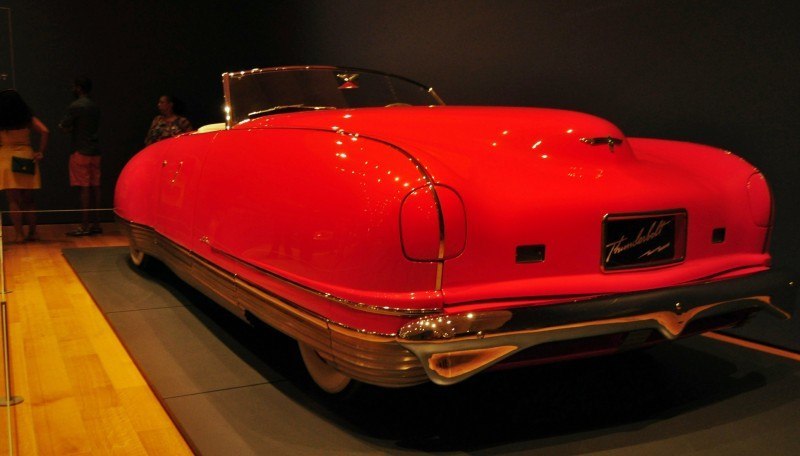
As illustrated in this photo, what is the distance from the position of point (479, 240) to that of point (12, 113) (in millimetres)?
5227

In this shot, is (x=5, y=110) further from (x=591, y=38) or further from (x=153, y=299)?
(x=591, y=38)

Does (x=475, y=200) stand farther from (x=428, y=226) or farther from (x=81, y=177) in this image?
(x=81, y=177)

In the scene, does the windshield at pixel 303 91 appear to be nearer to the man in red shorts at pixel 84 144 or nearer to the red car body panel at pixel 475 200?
the red car body panel at pixel 475 200

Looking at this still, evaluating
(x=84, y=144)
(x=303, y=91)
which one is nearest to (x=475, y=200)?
(x=303, y=91)

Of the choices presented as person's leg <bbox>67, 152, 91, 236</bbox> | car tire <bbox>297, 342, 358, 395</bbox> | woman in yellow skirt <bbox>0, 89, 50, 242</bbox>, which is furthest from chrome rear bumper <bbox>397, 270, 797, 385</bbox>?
person's leg <bbox>67, 152, 91, 236</bbox>

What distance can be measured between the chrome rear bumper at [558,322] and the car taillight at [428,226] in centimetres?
17

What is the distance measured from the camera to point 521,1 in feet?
14.3

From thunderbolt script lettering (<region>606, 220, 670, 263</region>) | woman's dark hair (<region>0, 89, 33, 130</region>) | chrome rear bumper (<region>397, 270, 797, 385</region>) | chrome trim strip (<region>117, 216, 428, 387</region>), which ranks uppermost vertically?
woman's dark hair (<region>0, 89, 33, 130</region>)

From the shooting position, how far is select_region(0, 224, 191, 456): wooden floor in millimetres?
2084

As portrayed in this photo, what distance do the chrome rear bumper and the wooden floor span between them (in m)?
0.85

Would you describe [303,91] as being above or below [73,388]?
above

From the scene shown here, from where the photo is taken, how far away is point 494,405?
2.32m

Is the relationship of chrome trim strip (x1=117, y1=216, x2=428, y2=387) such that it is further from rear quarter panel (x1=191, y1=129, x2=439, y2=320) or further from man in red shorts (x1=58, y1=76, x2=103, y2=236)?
man in red shorts (x1=58, y1=76, x2=103, y2=236)

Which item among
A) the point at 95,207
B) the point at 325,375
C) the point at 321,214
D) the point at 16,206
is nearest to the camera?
the point at 321,214
